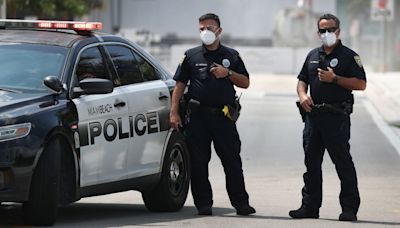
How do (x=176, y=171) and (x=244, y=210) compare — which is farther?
(x=176, y=171)

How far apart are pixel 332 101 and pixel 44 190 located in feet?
8.37

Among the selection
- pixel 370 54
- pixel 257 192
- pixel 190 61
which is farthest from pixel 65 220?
pixel 370 54

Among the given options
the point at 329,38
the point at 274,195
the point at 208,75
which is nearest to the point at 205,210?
the point at 208,75

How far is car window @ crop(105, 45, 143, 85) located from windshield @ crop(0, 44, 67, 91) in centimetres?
65

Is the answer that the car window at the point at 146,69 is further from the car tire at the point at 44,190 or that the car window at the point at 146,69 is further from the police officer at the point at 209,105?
the car tire at the point at 44,190

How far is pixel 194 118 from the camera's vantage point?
10344mm

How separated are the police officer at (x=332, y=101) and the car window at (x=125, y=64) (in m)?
1.43

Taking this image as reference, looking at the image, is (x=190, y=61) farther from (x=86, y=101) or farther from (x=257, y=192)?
(x=257, y=192)

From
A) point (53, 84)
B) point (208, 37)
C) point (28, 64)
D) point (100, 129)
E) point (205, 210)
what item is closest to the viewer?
point (53, 84)

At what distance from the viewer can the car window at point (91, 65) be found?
32.1ft

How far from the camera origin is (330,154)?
10109 millimetres

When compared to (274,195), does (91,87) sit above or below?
above

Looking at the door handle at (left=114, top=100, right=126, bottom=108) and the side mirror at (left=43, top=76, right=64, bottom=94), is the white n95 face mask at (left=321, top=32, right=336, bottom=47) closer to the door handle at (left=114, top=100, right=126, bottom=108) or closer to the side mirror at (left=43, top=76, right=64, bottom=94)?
the door handle at (left=114, top=100, right=126, bottom=108)

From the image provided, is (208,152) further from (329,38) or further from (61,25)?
(61,25)
